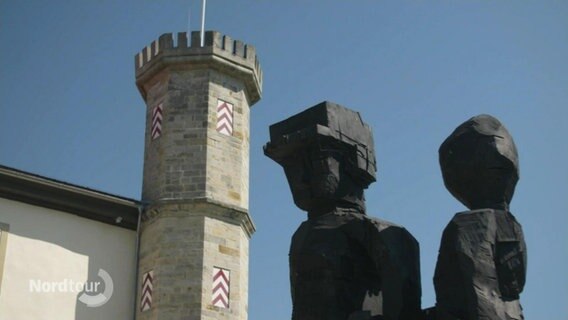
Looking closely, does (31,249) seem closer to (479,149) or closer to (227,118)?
(227,118)

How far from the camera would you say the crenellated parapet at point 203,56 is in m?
19.4

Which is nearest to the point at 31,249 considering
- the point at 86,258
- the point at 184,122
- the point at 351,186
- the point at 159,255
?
the point at 86,258

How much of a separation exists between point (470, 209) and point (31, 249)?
47.1ft

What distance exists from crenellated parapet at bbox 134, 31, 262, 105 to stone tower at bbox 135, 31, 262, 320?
2cm

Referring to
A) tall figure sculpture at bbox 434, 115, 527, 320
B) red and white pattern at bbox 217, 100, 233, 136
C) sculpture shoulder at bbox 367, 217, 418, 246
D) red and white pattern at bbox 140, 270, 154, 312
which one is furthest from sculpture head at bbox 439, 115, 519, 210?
red and white pattern at bbox 217, 100, 233, 136

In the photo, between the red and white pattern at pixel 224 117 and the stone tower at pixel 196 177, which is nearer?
the stone tower at pixel 196 177

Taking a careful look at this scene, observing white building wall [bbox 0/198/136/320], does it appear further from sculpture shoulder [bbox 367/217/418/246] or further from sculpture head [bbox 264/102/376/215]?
sculpture shoulder [bbox 367/217/418/246]

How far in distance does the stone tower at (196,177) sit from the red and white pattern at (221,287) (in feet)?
0.06

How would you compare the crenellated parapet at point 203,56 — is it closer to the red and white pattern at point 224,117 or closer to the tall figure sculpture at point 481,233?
the red and white pattern at point 224,117

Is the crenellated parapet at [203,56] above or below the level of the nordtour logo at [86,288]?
above

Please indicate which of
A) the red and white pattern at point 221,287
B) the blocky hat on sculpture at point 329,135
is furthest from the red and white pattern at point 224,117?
the blocky hat on sculpture at point 329,135

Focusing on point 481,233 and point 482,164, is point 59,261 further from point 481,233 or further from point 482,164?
point 481,233

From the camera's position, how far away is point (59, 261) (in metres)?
17.3

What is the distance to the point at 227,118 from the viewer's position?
1917 centimetres
